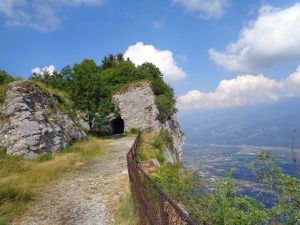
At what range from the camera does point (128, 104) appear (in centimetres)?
3956

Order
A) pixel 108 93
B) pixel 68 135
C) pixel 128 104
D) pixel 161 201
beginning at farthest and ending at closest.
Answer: pixel 128 104
pixel 108 93
pixel 68 135
pixel 161 201

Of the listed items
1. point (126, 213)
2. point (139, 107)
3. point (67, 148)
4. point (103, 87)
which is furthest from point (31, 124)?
point (139, 107)

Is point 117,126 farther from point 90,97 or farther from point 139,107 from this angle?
point 90,97

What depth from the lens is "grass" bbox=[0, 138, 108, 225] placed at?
10.8m

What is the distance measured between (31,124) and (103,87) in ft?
51.9

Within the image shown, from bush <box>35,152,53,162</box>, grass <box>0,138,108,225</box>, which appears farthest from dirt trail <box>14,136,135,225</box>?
bush <box>35,152,53,162</box>

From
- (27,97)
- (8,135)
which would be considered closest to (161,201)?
(8,135)

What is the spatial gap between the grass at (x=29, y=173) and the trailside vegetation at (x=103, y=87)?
11766 millimetres

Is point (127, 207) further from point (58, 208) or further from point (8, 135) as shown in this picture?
point (8, 135)

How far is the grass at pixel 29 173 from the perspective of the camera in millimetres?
10823

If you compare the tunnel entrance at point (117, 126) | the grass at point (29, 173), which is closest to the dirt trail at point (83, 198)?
the grass at point (29, 173)

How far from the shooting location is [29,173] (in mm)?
14883

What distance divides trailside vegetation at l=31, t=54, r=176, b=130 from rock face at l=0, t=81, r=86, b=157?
25.6ft

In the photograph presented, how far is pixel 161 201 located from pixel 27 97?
20.8 metres
